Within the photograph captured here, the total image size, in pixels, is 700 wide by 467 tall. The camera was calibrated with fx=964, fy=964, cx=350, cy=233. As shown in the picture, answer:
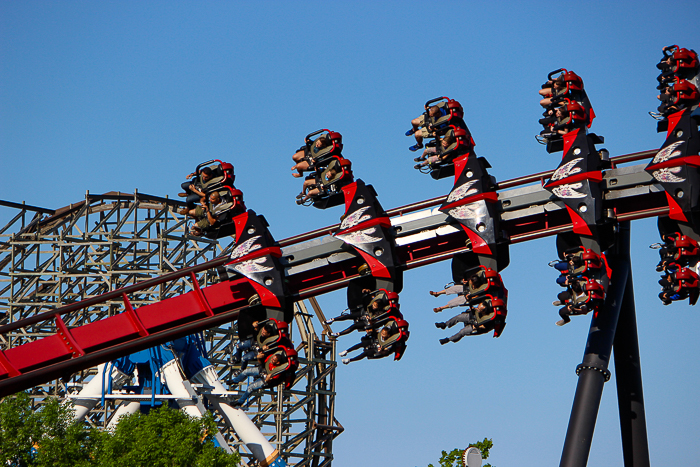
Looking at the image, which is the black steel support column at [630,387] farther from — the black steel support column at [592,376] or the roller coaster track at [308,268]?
the roller coaster track at [308,268]

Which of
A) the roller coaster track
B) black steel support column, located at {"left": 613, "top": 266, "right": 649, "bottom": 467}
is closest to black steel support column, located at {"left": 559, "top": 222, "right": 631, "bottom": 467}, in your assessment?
black steel support column, located at {"left": 613, "top": 266, "right": 649, "bottom": 467}

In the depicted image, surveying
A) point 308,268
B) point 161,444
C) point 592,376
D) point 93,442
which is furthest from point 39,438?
point 592,376

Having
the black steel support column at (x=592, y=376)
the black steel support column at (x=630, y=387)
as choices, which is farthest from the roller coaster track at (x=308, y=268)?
the black steel support column at (x=630, y=387)

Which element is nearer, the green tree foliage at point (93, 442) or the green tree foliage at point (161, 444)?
the green tree foliage at point (93, 442)

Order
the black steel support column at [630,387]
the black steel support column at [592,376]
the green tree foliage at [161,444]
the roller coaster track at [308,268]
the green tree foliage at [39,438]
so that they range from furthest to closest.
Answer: the green tree foliage at [161,444] < the green tree foliage at [39,438] < the black steel support column at [630,387] < the roller coaster track at [308,268] < the black steel support column at [592,376]

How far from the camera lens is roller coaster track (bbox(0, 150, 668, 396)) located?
14930 mm

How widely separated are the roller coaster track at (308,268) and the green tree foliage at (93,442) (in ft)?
6.33

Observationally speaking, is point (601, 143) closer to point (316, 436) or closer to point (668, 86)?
point (668, 86)

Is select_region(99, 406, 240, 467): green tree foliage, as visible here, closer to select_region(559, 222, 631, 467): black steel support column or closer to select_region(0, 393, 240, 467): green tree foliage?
select_region(0, 393, 240, 467): green tree foliage

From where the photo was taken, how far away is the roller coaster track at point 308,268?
14930 mm

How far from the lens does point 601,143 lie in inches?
607

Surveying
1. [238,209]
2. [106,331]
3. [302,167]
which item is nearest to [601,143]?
[302,167]

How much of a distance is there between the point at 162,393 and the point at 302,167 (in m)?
11.4

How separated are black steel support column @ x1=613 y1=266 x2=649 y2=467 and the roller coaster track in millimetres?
2607
